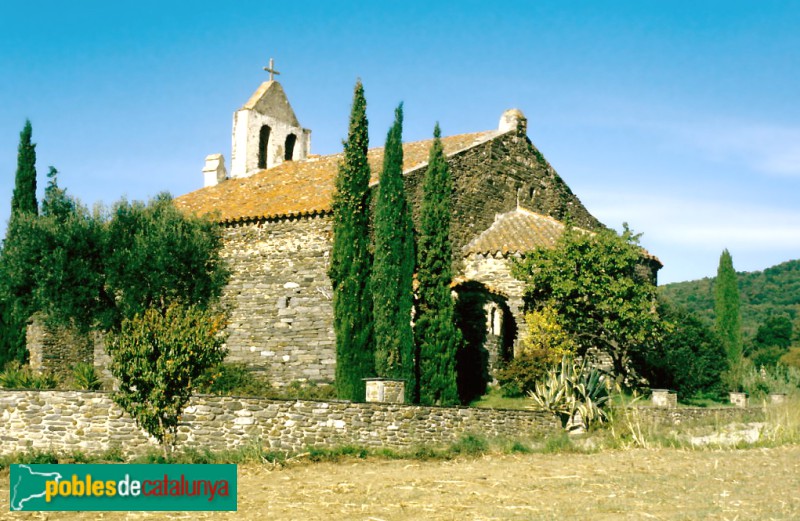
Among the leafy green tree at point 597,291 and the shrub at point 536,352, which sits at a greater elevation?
the leafy green tree at point 597,291

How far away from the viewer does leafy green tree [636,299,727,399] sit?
2969 cm

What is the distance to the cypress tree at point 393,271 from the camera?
25297 millimetres

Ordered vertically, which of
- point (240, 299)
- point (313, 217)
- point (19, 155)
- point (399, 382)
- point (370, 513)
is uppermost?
point (19, 155)

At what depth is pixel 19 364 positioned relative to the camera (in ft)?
110

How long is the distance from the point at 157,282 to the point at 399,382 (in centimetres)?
907

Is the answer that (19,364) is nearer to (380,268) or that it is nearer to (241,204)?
(241,204)

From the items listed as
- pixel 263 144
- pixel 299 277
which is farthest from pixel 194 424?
pixel 263 144

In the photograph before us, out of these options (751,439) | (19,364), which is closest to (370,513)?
(751,439)

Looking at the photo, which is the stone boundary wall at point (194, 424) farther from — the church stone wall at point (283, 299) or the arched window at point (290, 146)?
Result: the arched window at point (290, 146)

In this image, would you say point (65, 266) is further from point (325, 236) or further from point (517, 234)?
point (517, 234)

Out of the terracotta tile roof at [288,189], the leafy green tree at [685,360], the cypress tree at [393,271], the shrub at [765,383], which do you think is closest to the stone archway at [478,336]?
the cypress tree at [393,271]

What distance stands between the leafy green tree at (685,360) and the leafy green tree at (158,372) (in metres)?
15.9

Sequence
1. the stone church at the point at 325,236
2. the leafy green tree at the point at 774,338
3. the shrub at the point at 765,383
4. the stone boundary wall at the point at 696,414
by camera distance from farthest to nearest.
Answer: the leafy green tree at the point at 774,338 < the shrub at the point at 765,383 < the stone church at the point at 325,236 < the stone boundary wall at the point at 696,414

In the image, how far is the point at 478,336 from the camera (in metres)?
28.8
